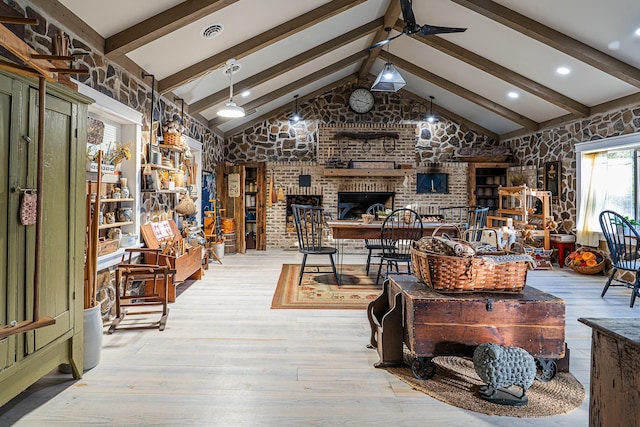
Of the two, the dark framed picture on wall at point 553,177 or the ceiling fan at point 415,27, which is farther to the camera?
the dark framed picture on wall at point 553,177

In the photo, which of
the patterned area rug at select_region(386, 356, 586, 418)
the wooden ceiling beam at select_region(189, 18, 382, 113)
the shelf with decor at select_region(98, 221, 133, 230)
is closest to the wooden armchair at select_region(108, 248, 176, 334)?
the shelf with decor at select_region(98, 221, 133, 230)

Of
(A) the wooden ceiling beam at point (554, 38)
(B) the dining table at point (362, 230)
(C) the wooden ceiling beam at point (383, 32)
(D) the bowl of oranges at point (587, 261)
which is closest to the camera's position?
(A) the wooden ceiling beam at point (554, 38)

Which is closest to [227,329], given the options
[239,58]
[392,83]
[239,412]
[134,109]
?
[239,412]

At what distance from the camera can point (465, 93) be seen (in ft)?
23.5

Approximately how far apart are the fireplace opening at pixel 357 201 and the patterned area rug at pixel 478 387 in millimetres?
6034

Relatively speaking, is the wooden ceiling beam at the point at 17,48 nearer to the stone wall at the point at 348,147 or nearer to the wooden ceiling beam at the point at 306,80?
the wooden ceiling beam at the point at 306,80

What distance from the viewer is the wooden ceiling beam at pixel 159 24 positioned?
338 centimetres

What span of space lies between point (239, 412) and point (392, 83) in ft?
14.1

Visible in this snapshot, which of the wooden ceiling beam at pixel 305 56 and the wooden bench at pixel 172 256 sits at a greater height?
the wooden ceiling beam at pixel 305 56

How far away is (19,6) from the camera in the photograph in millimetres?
2420

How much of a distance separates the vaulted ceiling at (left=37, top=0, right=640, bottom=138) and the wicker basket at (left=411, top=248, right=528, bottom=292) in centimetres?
286

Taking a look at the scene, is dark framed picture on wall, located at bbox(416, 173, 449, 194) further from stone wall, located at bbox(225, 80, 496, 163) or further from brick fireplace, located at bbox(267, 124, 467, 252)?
stone wall, located at bbox(225, 80, 496, 163)

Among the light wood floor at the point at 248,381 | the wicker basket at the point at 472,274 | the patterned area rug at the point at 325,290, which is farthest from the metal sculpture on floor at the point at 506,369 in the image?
the patterned area rug at the point at 325,290

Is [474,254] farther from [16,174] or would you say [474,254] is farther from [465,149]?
[465,149]
